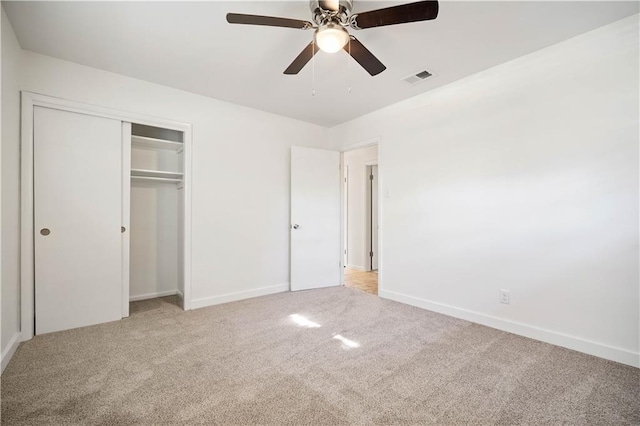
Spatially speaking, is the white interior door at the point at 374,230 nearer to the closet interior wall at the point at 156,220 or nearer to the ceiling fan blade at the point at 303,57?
the closet interior wall at the point at 156,220

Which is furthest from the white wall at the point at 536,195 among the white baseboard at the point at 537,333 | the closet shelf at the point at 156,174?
the closet shelf at the point at 156,174

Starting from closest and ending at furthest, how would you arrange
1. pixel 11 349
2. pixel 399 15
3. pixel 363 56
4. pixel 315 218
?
pixel 399 15, pixel 363 56, pixel 11 349, pixel 315 218

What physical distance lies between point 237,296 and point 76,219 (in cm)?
179

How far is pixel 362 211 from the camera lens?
5.55 meters

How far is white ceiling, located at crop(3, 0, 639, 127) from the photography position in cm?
197

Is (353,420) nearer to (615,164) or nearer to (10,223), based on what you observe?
(615,164)

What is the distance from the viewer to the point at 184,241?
3.27m

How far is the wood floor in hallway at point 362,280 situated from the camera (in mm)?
4211

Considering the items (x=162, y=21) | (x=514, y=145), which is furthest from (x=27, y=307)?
(x=514, y=145)

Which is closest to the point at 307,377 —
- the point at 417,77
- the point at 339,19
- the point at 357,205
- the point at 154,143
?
the point at 339,19

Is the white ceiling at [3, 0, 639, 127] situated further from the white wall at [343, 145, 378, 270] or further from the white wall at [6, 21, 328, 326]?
the white wall at [343, 145, 378, 270]

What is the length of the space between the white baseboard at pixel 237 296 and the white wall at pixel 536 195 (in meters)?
1.60

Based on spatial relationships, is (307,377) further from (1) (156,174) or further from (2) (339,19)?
(1) (156,174)

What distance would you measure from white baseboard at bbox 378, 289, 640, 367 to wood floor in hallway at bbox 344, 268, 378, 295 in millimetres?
829
